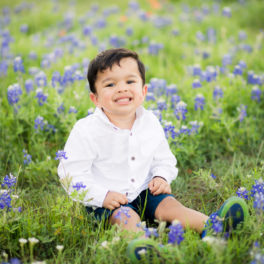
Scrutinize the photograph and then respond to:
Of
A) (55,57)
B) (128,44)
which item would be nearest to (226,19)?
(128,44)

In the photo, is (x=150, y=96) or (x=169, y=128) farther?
(x=150, y=96)

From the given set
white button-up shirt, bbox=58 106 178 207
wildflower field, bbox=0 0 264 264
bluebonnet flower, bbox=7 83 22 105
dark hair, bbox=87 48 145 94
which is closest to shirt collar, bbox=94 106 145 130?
white button-up shirt, bbox=58 106 178 207

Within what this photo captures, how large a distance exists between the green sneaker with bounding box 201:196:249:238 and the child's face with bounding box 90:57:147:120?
0.98 meters

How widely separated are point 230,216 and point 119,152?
3.09 ft

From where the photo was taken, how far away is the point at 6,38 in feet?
21.9

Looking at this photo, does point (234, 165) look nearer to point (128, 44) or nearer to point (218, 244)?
point (218, 244)

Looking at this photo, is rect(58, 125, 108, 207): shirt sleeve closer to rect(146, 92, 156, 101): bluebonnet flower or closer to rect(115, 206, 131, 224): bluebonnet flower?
rect(115, 206, 131, 224): bluebonnet flower

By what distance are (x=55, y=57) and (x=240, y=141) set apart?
3.20m

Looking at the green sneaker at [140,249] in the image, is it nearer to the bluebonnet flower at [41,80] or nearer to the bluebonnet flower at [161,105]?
the bluebonnet flower at [161,105]

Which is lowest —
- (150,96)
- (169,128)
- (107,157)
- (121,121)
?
(107,157)

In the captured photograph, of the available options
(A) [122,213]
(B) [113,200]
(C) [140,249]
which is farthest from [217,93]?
(C) [140,249]

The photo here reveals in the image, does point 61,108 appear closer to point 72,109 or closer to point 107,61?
point 72,109

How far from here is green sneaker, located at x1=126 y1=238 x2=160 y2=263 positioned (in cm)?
215

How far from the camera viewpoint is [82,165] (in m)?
2.78
